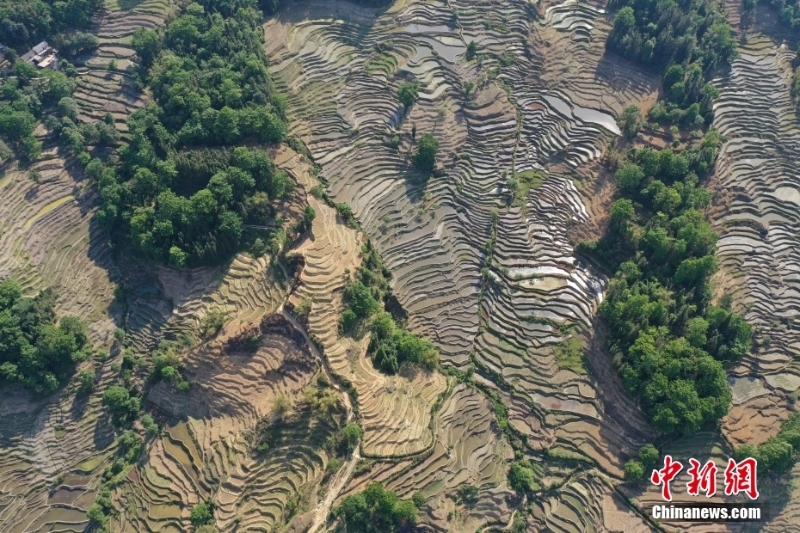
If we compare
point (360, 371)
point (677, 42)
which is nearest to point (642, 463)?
point (360, 371)

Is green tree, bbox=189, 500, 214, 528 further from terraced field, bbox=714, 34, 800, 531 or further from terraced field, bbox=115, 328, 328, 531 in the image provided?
terraced field, bbox=714, 34, 800, 531

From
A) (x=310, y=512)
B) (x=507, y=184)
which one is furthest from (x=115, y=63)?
(x=310, y=512)

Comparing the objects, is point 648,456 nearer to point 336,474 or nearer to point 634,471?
point 634,471

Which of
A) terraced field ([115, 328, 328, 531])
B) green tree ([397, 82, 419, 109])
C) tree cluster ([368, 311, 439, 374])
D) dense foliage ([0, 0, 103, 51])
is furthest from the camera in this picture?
green tree ([397, 82, 419, 109])

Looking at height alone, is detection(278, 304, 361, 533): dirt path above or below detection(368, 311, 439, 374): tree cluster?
below

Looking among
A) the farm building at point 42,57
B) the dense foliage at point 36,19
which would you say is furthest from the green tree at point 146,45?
the farm building at point 42,57

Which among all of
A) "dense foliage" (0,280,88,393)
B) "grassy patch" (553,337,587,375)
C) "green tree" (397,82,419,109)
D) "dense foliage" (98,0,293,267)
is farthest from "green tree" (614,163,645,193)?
"dense foliage" (0,280,88,393)

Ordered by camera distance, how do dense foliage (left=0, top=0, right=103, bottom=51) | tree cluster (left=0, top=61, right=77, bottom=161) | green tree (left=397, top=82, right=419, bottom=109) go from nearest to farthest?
1. tree cluster (left=0, top=61, right=77, bottom=161)
2. dense foliage (left=0, top=0, right=103, bottom=51)
3. green tree (left=397, top=82, right=419, bottom=109)

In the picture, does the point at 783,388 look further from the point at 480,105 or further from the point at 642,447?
the point at 480,105
